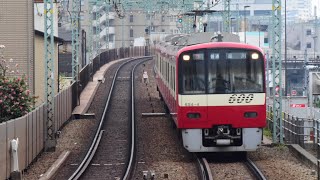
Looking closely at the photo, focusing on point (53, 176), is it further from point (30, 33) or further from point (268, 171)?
point (30, 33)

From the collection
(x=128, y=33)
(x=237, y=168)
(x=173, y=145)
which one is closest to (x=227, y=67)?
(x=237, y=168)

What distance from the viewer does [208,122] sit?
46.4ft

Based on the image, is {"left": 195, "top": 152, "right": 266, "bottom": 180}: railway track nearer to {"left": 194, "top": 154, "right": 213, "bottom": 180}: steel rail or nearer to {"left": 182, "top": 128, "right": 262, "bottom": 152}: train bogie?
{"left": 194, "top": 154, "right": 213, "bottom": 180}: steel rail

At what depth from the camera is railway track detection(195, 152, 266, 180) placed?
12.5m

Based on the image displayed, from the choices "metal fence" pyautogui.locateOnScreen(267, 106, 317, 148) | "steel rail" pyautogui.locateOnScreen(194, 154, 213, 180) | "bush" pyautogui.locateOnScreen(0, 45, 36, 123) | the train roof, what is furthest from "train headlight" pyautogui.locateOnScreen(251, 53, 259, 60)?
"bush" pyautogui.locateOnScreen(0, 45, 36, 123)

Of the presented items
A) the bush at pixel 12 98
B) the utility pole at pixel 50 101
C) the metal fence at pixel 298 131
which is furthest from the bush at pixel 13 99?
the metal fence at pixel 298 131

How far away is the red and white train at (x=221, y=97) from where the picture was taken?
1412cm

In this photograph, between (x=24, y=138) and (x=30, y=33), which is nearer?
(x=24, y=138)

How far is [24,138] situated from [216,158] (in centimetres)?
462

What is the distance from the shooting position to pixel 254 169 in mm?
13109

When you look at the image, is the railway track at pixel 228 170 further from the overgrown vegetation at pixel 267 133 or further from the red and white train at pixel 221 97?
the overgrown vegetation at pixel 267 133

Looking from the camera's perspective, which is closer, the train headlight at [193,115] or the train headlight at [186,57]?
the train headlight at [193,115]

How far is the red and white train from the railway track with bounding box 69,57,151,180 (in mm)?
1820

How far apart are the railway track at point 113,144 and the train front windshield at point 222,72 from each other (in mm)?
2394
